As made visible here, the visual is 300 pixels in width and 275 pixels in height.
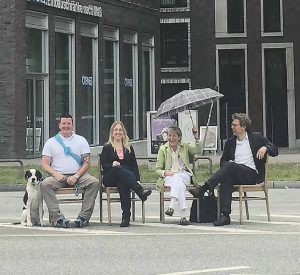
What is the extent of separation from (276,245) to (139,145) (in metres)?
26.3

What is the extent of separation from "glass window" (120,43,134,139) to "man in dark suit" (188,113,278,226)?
22841 millimetres

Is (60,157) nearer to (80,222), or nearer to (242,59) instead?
(80,222)

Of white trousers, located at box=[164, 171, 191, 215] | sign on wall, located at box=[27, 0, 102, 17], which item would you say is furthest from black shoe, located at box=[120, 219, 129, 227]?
sign on wall, located at box=[27, 0, 102, 17]

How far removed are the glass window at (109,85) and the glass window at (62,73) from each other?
2748mm

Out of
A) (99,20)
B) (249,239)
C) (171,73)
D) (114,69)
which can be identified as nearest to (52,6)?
(99,20)

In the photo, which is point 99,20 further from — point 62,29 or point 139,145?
point 139,145

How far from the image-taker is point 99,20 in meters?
32.6

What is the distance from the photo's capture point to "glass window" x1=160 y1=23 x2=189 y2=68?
1831 inches

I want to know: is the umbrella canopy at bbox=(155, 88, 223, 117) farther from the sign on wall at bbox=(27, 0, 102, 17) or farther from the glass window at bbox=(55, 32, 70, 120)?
the glass window at bbox=(55, 32, 70, 120)

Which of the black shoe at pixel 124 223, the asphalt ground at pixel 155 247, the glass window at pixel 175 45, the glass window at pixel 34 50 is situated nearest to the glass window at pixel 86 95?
the glass window at pixel 34 50

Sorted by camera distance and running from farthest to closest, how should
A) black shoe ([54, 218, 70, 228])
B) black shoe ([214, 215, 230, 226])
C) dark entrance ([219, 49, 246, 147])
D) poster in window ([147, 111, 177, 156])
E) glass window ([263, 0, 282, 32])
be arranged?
glass window ([263, 0, 282, 32]) < dark entrance ([219, 49, 246, 147]) < poster in window ([147, 111, 177, 156]) < black shoe ([214, 215, 230, 226]) < black shoe ([54, 218, 70, 228])

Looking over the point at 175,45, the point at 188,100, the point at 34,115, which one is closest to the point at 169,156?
the point at 188,100

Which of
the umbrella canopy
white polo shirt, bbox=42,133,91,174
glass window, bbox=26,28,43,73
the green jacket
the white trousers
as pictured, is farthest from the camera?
glass window, bbox=26,28,43,73

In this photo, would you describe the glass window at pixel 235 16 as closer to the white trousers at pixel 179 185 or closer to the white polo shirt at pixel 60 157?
the white trousers at pixel 179 185
